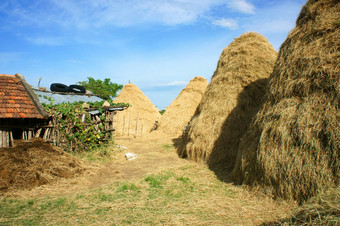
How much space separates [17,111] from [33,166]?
90.9 inches

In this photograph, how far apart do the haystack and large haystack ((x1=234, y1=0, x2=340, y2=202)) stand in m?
14.0

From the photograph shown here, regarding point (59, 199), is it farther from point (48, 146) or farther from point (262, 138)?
point (262, 138)

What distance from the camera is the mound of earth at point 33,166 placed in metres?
6.17

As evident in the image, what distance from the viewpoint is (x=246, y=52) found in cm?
950

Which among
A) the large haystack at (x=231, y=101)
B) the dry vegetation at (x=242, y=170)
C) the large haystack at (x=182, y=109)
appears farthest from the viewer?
the large haystack at (x=182, y=109)

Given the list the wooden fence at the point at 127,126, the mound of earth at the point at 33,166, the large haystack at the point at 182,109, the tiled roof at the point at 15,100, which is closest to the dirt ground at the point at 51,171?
the mound of earth at the point at 33,166

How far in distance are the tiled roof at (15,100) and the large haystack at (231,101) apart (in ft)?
18.9

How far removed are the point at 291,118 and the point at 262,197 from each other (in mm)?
1776

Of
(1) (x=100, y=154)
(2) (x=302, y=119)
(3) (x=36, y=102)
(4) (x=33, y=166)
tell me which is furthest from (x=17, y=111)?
(2) (x=302, y=119)

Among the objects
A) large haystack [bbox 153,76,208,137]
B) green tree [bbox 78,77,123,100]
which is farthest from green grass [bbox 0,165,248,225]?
green tree [bbox 78,77,123,100]

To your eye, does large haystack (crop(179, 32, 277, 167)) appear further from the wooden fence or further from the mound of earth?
the wooden fence

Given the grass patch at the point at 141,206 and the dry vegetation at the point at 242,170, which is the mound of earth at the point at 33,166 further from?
the grass patch at the point at 141,206

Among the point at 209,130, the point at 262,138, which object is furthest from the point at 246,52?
the point at 262,138

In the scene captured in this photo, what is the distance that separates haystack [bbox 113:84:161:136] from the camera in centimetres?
1973
